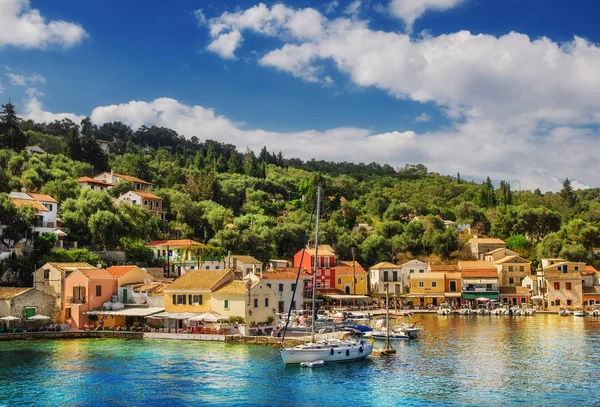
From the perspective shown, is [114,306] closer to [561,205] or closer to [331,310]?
[331,310]

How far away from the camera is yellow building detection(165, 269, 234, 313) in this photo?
46.0 m

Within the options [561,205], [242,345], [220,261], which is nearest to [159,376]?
[242,345]

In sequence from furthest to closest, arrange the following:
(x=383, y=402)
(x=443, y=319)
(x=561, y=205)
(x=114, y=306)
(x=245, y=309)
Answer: (x=561, y=205)
(x=443, y=319)
(x=114, y=306)
(x=245, y=309)
(x=383, y=402)

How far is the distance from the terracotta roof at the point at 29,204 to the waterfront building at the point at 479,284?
49.3 meters

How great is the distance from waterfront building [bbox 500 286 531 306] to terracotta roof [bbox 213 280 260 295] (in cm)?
4220

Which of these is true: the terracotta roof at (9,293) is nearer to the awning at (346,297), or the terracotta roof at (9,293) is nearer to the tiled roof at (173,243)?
the tiled roof at (173,243)

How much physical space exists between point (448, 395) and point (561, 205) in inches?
3683

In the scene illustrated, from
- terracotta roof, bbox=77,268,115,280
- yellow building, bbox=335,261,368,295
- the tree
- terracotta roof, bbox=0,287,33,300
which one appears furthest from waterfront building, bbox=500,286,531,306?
the tree

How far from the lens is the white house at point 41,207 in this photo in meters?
61.6

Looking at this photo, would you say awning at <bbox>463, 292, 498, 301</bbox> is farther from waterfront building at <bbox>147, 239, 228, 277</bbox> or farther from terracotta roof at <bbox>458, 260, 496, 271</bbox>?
waterfront building at <bbox>147, 239, 228, 277</bbox>

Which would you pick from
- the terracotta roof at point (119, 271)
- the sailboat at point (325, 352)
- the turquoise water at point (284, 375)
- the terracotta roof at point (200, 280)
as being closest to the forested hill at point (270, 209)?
the terracotta roof at point (119, 271)

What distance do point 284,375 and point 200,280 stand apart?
1758 centimetres

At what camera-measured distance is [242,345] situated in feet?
133

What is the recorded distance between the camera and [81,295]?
47.7 metres
